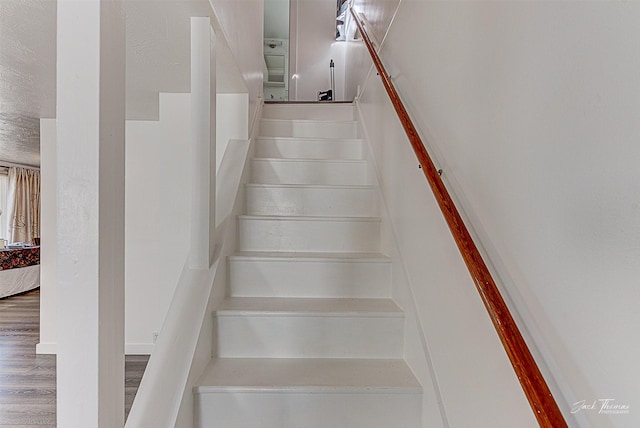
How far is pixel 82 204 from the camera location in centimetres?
80

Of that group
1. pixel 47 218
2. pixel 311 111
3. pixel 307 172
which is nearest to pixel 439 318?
pixel 307 172

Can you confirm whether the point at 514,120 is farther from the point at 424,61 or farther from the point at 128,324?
the point at 128,324

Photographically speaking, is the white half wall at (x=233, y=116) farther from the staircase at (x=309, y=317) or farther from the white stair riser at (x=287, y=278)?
the white stair riser at (x=287, y=278)

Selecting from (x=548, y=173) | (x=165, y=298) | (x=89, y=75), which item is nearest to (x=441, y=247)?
(x=548, y=173)

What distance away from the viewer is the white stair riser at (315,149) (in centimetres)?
293

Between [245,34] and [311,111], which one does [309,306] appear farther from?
[311,111]

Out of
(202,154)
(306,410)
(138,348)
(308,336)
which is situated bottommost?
(138,348)

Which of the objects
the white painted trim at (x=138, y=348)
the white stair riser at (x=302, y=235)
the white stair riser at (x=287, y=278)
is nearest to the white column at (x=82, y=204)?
the white stair riser at (x=287, y=278)

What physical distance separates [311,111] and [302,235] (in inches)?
73.9

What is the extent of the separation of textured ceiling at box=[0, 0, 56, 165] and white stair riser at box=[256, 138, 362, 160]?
4.63 ft

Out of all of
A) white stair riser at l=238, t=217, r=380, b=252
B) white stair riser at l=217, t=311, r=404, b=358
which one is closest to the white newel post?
white stair riser at l=217, t=311, r=404, b=358

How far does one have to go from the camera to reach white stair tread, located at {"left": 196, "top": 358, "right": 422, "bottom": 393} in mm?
1364

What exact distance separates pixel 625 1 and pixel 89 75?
36.1 inches

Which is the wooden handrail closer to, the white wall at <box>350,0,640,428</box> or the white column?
the white wall at <box>350,0,640,428</box>
